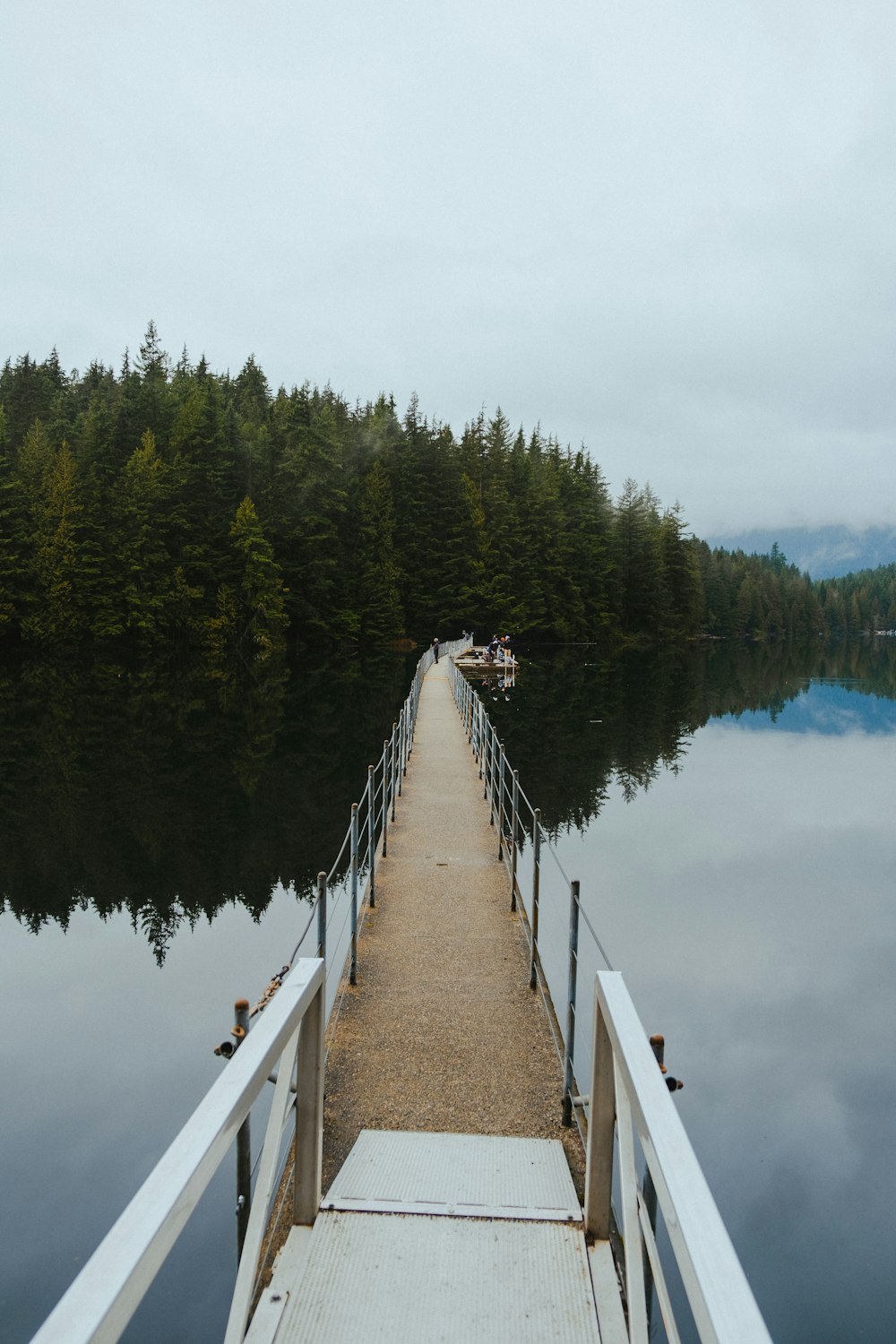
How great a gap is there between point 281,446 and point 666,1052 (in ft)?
183

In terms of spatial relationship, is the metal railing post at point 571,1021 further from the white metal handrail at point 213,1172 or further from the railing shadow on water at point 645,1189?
the white metal handrail at point 213,1172

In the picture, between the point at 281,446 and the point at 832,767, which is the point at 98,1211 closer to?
the point at 832,767

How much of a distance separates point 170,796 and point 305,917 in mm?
7045

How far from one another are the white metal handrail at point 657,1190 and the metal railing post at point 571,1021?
1.22 meters

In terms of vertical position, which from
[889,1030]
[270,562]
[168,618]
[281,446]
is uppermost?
[281,446]

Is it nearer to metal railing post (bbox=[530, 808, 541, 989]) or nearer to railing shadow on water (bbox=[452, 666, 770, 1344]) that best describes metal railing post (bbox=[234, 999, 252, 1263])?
railing shadow on water (bbox=[452, 666, 770, 1344])

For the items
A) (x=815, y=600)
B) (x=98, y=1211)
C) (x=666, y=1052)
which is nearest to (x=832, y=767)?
(x=666, y=1052)

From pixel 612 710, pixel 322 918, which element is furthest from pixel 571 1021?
pixel 612 710

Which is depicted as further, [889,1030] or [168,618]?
[168,618]

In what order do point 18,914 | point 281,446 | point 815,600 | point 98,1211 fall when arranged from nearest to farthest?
1. point 98,1211
2. point 18,914
3. point 281,446
4. point 815,600

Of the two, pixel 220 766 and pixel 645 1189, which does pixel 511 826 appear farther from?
pixel 220 766

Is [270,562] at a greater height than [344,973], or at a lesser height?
greater

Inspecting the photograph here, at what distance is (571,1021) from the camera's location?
4.65 m

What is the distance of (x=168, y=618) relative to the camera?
163ft
